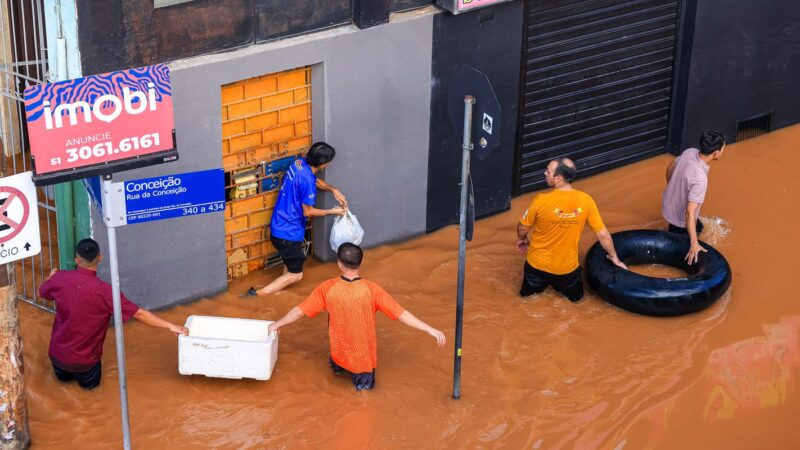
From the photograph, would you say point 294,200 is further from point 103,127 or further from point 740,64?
point 740,64

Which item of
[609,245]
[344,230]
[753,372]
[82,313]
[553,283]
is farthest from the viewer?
[344,230]

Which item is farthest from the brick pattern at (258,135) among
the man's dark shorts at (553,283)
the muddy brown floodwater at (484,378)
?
the man's dark shorts at (553,283)

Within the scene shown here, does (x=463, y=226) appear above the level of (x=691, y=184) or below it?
above

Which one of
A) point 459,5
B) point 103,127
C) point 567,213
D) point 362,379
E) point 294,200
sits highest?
point 103,127

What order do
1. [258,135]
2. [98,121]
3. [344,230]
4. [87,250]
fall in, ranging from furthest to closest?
[344,230], [258,135], [87,250], [98,121]

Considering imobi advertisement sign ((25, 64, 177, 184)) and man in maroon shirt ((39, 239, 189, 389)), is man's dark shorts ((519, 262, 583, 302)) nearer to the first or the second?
man in maroon shirt ((39, 239, 189, 389))

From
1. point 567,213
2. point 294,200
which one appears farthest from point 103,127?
point 567,213

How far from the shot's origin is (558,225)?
11.1m

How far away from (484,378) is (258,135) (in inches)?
117

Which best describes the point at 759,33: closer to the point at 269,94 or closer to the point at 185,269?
the point at 269,94

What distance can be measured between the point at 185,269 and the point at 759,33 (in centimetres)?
741

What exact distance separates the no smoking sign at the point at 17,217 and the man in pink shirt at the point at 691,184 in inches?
236

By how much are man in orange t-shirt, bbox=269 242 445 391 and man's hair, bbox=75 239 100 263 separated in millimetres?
1515

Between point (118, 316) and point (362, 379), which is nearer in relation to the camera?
point (118, 316)
